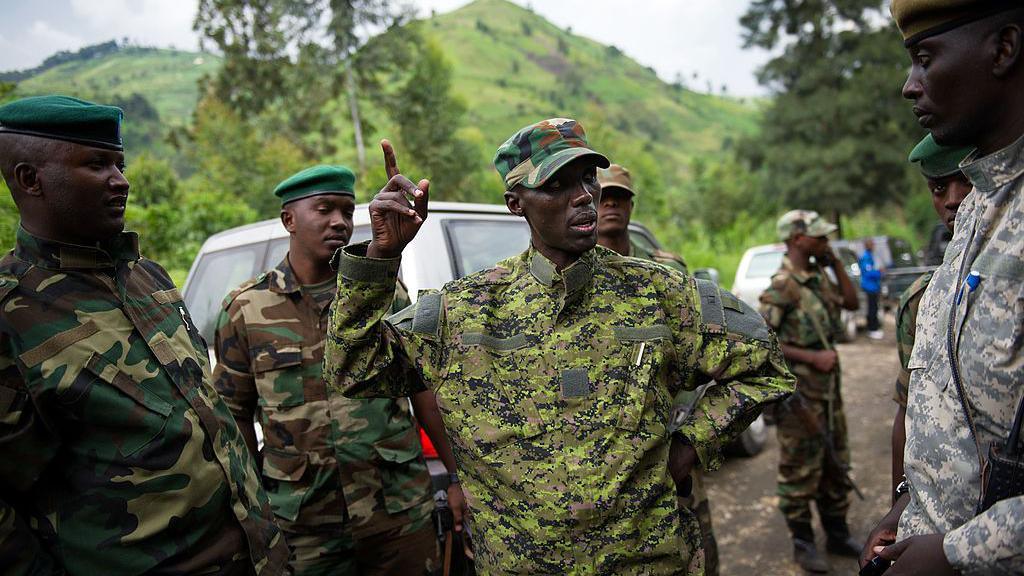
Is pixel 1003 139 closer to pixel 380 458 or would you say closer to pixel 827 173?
pixel 380 458

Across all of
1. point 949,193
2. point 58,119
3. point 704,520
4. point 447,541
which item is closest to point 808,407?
point 704,520

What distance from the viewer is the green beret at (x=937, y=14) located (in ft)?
3.97

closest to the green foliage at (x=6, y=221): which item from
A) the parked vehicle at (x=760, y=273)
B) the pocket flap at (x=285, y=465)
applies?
the pocket flap at (x=285, y=465)

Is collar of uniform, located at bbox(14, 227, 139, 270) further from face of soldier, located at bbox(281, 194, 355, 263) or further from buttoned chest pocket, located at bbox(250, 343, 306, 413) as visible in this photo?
face of soldier, located at bbox(281, 194, 355, 263)

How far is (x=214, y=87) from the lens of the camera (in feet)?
98.7

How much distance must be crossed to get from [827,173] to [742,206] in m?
9.00

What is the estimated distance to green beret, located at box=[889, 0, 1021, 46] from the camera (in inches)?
47.6

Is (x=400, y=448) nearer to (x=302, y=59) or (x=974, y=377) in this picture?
(x=974, y=377)

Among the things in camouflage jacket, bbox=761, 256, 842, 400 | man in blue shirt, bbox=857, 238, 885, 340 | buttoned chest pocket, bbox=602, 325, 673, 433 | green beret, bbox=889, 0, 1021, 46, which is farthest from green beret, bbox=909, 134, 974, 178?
man in blue shirt, bbox=857, 238, 885, 340

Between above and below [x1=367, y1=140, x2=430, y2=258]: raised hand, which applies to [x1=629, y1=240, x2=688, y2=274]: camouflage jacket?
below

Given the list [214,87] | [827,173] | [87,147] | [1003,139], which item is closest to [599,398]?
[1003,139]

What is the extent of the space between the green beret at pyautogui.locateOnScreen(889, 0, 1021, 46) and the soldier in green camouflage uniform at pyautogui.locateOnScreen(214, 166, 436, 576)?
74.4 inches

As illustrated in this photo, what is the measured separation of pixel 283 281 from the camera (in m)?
2.71

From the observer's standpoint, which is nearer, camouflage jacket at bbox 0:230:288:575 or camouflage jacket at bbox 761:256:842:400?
camouflage jacket at bbox 0:230:288:575
